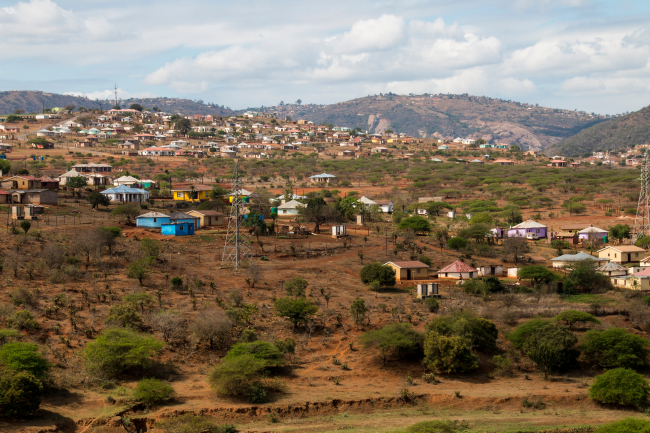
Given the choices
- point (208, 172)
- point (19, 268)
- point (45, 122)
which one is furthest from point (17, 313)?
point (45, 122)

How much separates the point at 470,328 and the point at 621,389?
7.17 metres

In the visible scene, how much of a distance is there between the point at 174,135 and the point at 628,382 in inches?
5296

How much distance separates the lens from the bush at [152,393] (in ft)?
76.9

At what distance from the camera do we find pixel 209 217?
56656mm

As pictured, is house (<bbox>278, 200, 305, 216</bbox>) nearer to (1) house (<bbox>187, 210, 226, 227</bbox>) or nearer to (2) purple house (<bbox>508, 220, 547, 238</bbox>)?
(1) house (<bbox>187, 210, 226, 227</bbox>)

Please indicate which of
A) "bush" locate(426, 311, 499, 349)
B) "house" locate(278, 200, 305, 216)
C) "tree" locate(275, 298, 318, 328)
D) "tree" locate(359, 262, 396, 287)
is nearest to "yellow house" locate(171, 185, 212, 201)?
"house" locate(278, 200, 305, 216)

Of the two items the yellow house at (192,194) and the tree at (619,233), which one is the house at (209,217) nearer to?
the yellow house at (192,194)

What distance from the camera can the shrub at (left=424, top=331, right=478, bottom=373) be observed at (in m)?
28.1

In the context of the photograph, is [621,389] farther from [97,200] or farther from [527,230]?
[97,200]

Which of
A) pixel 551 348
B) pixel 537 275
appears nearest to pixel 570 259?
pixel 537 275

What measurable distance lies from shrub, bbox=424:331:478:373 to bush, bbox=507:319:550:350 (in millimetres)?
3224

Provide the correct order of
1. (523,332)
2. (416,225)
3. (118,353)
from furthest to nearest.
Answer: (416,225) → (523,332) → (118,353)

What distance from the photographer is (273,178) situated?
10181 cm

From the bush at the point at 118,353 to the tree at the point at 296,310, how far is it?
7.41m
